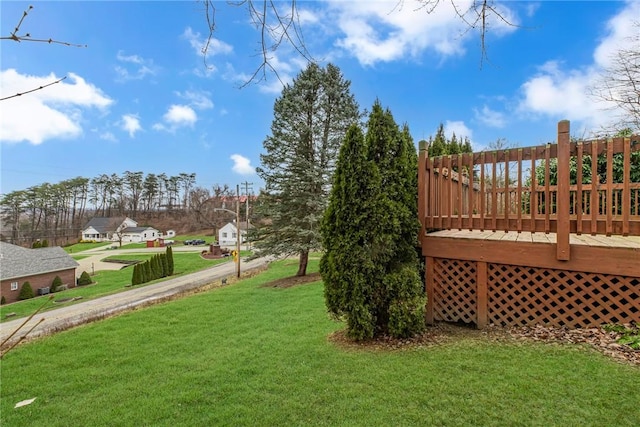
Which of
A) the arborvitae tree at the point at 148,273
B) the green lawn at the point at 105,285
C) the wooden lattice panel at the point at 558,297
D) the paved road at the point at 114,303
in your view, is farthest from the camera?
the arborvitae tree at the point at 148,273

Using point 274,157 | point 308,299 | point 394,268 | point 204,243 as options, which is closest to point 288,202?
point 274,157

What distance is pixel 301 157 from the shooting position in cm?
1177

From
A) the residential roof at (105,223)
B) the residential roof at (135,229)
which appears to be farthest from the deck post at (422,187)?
the residential roof at (105,223)

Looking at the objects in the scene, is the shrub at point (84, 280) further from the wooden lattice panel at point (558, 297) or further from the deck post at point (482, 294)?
the wooden lattice panel at point (558, 297)

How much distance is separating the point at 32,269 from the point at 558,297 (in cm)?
2708

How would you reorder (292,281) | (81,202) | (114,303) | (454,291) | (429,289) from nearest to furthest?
(454,291), (429,289), (292,281), (114,303), (81,202)

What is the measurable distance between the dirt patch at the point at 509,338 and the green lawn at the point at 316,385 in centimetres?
14

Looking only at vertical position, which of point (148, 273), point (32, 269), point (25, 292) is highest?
point (32, 269)

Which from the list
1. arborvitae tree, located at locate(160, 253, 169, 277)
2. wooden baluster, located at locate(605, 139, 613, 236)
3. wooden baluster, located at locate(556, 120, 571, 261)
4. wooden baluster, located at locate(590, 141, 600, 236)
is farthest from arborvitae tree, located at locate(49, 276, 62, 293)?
wooden baluster, located at locate(605, 139, 613, 236)

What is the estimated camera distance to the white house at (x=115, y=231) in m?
46.2

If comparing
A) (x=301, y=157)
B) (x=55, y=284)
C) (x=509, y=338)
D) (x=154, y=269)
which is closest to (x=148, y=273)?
(x=154, y=269)

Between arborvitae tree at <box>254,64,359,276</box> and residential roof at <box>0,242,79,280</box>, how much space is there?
58.0 feet

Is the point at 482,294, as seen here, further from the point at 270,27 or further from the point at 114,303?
the point at 114,303

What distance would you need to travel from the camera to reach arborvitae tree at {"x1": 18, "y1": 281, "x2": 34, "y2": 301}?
18750 millimetres
